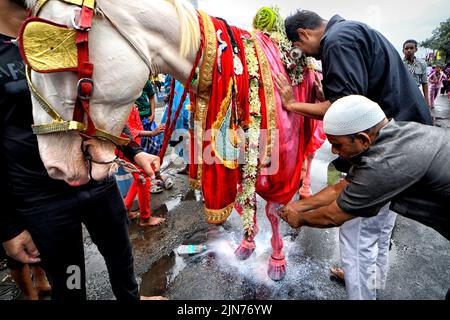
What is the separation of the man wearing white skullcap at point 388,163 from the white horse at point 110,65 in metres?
0.94

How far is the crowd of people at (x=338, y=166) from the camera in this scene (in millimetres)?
1411

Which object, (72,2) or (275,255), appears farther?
(275,255)

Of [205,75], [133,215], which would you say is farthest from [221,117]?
[133,215]

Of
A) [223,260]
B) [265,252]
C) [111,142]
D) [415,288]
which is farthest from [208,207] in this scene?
[415,288]

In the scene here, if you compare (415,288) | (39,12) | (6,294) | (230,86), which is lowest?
(6,294)

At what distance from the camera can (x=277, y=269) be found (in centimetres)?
262

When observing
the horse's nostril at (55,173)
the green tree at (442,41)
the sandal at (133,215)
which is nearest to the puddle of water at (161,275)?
the sandal at (133,215)

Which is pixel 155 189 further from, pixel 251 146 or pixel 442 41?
pixel 442 41

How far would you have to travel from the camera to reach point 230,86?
67.0 inches

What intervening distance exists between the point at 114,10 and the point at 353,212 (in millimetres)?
1584

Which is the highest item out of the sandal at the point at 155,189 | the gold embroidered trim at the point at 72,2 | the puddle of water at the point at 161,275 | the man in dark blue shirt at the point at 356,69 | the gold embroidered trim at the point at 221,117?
the gold embroidered trim at the point at 72,2

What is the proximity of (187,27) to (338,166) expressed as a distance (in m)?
1.49

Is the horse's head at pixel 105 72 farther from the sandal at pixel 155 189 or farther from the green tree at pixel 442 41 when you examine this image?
the green tree at pixel 442 41

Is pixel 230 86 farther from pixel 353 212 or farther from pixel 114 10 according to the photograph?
pixel 353 212
